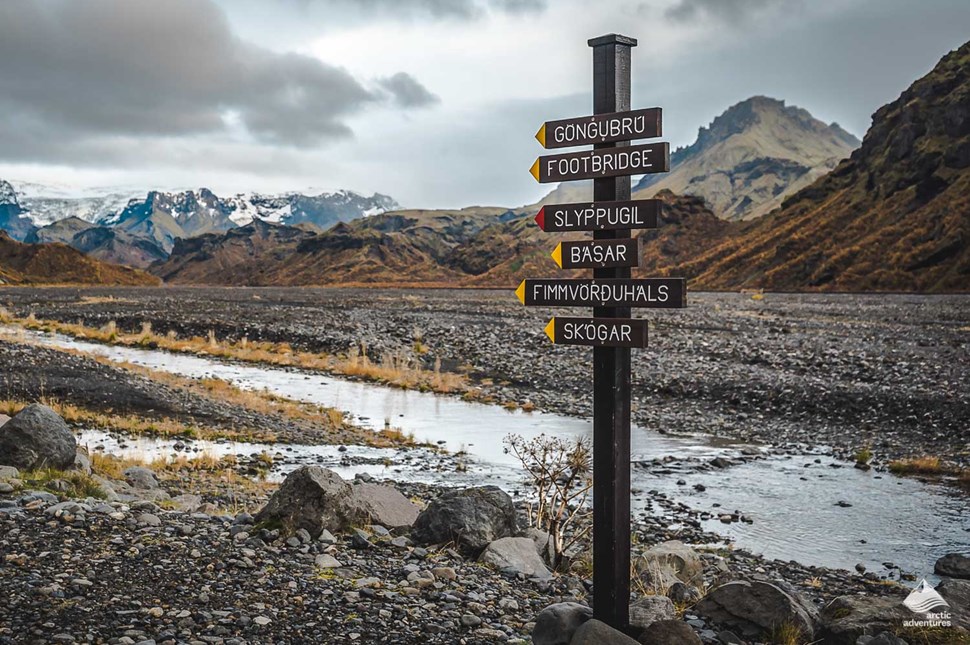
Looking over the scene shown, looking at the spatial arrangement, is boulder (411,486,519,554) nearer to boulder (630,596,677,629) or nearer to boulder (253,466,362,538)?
boulder (253,466,362,538)

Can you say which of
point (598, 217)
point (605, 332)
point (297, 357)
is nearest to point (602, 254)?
point (598, 217)

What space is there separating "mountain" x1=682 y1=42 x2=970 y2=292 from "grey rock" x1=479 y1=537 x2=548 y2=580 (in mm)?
117193

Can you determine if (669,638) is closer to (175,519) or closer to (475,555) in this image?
(475,555)

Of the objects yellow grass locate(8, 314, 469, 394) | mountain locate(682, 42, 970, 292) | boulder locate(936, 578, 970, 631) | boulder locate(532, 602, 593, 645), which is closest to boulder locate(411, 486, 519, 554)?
boulder locate(532, 602, 593, 645)

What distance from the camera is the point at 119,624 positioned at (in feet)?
20.8

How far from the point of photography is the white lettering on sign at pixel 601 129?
6.57 meters

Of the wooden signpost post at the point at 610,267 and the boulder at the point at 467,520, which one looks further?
the boulder at the point at 467,520

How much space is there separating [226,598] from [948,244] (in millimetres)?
133970

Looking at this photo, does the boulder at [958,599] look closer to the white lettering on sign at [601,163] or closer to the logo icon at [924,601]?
the logo icon at [924,601]

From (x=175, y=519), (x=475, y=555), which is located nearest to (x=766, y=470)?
(x=475, y=555)

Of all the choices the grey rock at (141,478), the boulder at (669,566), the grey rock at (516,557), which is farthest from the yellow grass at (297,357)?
the boulder at (669,566)

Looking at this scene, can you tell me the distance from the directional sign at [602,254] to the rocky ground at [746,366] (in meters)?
14.6

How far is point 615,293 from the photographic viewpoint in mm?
6730

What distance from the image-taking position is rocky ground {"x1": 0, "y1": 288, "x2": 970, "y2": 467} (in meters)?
21.9
